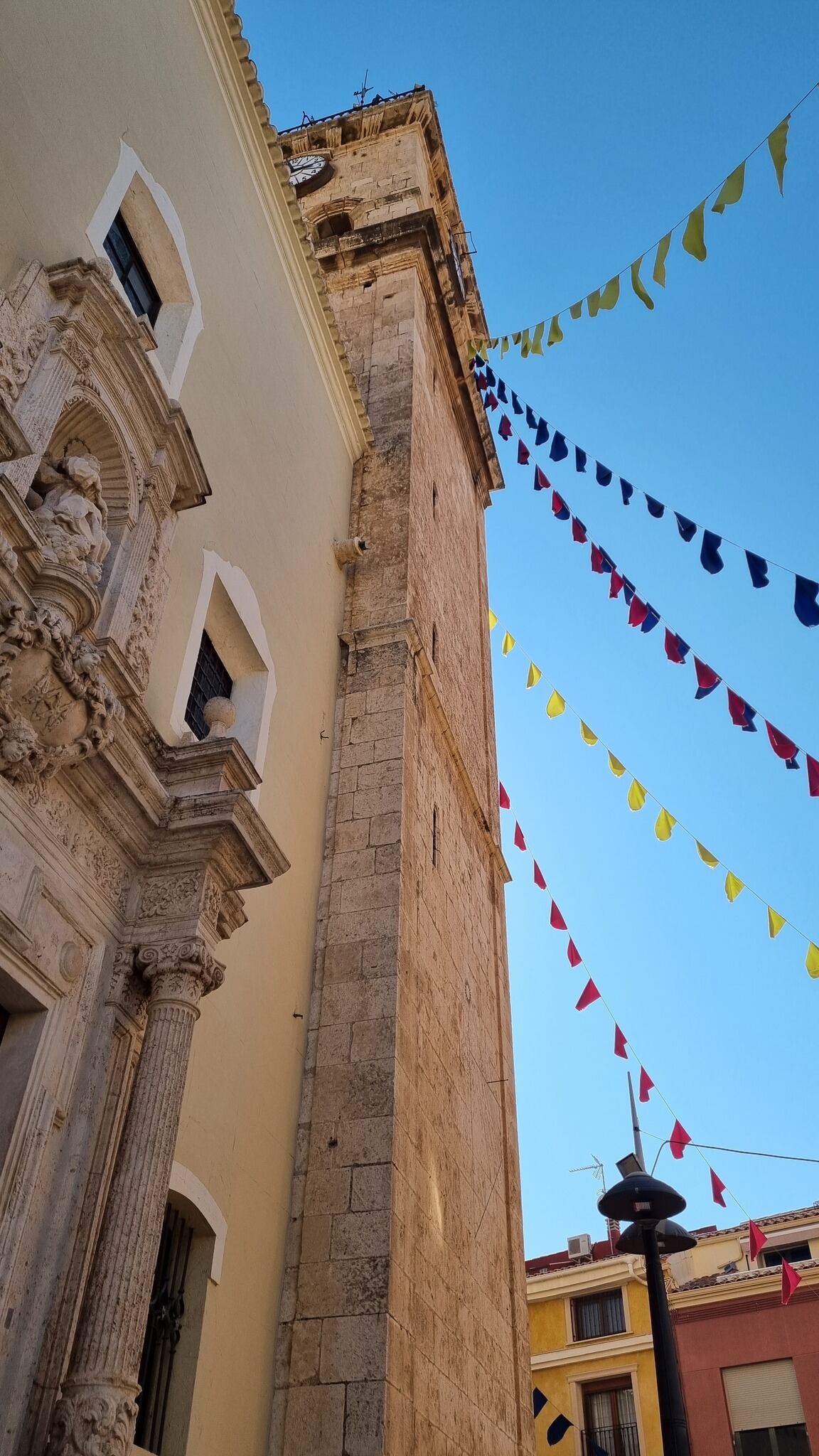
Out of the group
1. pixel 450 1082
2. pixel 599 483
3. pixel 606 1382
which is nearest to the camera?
pixel 450 1082

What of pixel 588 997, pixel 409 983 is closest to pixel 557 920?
pixel 588 997

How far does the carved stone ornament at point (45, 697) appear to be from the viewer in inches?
170

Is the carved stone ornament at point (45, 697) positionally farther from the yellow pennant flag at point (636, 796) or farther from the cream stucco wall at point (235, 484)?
the yellow pennant flag at point (636, 796)

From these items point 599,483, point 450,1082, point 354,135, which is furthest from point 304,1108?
point 354,135

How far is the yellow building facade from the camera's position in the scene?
18266 millimetres

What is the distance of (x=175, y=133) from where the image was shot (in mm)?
7801

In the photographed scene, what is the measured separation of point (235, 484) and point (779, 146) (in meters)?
3.84

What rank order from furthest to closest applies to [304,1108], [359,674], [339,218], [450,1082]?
1. [339,218]
2. [359,674]
3. [450,1082]
4. [304,1108]

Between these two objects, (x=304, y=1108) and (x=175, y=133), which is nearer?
(x=304, y=1108)

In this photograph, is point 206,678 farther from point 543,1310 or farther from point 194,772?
point 543,1310

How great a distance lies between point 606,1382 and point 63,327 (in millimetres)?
18585

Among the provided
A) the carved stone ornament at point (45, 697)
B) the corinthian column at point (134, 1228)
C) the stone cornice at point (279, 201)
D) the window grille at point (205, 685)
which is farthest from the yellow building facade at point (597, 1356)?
the carved stone ornament at point (45, 697)

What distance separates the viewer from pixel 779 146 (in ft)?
22.6

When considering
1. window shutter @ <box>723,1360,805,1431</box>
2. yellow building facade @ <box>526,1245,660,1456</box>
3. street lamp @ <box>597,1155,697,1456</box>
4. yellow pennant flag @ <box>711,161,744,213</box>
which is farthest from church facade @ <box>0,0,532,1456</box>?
yellow building facade @ <box>526,1245,660,1456</box>
